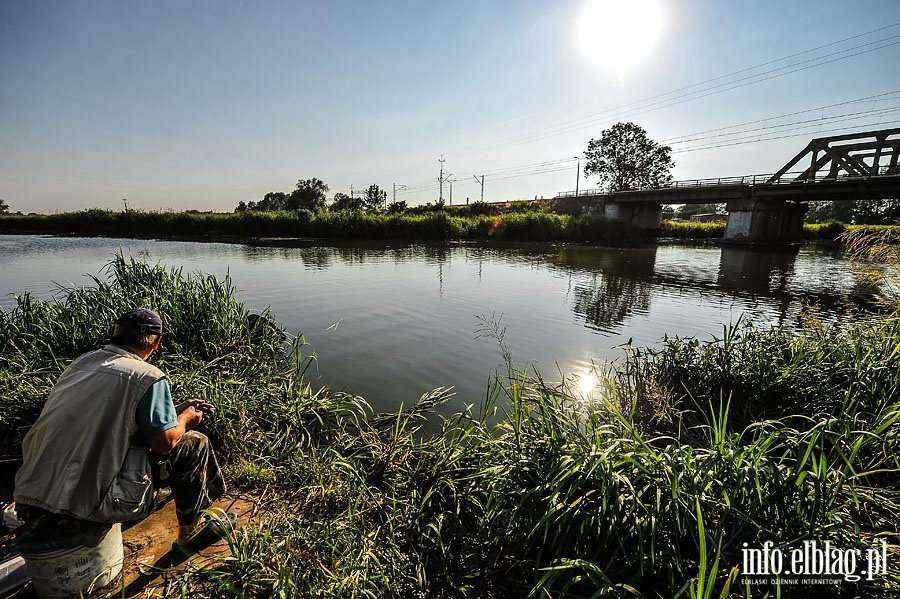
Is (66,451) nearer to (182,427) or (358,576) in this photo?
(182,427)

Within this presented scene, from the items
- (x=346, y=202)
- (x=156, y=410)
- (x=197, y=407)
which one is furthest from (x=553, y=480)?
(x=346, y=202)

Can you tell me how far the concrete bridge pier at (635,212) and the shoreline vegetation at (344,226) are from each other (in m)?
3.48

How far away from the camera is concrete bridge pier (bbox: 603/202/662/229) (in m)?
52.9

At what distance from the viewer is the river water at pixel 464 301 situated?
809cm

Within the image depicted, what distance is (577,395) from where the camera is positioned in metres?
6.82

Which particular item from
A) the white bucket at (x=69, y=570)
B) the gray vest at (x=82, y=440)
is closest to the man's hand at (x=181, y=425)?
the gray vest at (x=82, y=440)

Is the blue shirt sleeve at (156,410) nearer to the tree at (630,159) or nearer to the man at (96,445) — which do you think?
the man at (96,445)

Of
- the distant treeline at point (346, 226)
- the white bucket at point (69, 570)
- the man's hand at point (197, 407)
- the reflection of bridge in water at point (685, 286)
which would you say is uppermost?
the distant treeline at point (346, 226)

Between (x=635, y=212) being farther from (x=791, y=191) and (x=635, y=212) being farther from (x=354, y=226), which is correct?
(x=354, y=226)

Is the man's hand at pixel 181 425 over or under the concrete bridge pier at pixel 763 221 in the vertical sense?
under

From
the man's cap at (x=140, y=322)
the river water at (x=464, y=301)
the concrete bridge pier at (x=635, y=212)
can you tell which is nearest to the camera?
the man's cap at (x=140, y=322)

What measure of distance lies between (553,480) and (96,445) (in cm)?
295

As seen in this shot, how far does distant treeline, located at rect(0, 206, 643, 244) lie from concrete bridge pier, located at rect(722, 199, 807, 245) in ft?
34.3

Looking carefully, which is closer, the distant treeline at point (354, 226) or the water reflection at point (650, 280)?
the water reflection at point (650, 280)
